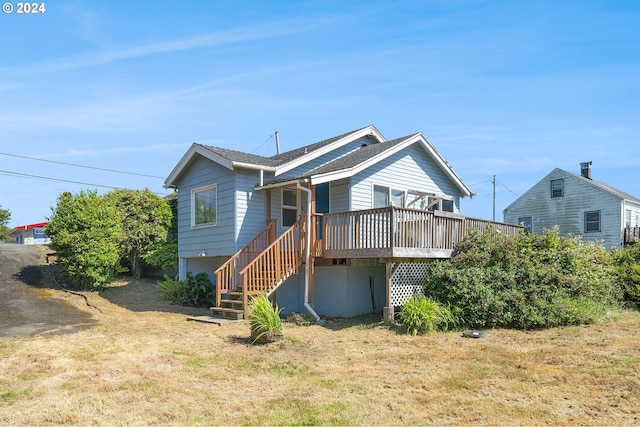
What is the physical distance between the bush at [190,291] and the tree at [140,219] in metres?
3.88

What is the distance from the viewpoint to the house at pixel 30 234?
4834 cm

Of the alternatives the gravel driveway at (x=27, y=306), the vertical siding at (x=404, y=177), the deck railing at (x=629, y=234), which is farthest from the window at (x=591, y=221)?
the gravel driveway at (x=27, y=306)

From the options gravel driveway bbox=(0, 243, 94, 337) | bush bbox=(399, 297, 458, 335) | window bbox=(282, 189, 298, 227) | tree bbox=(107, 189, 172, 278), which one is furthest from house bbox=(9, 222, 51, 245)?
bush bbox=(399, 297, 458, 335)

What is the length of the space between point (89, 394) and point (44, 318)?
7.36m

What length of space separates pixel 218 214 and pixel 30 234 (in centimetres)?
4312

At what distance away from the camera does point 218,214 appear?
1557cm

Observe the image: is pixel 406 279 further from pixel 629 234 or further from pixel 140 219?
pixel 629 234

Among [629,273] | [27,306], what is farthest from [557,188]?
[27,306]

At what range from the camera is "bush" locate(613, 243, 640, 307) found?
14773 millimetres

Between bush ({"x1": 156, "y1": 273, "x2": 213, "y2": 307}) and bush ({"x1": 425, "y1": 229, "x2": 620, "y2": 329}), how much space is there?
7.54 metres

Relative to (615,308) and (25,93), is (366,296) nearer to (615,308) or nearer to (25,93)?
(615,308)

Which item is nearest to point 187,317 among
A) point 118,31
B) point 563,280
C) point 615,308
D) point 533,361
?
point 118,31

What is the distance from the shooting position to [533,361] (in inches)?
316

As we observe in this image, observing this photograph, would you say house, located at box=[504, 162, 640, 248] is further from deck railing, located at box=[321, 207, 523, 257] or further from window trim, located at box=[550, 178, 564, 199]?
deck railing, located at box=[321, 207, 523, 257]
